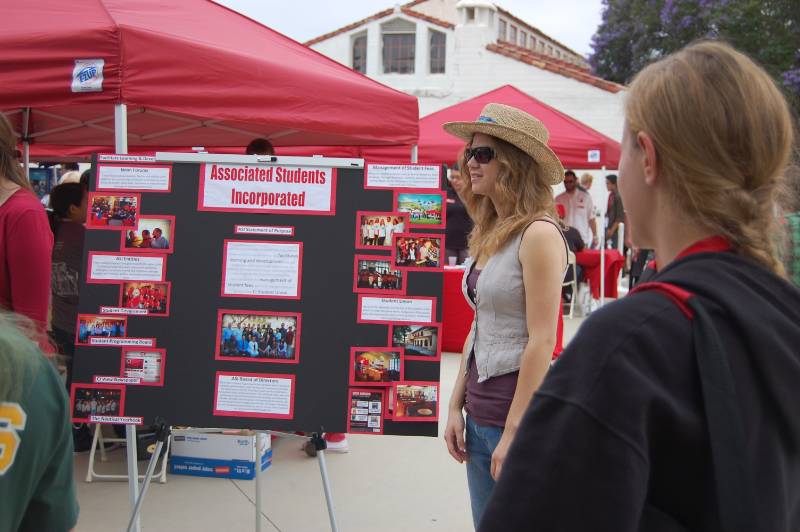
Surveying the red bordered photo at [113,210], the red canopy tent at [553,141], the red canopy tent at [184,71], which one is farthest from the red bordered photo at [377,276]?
the red canopy tent at [553,141]

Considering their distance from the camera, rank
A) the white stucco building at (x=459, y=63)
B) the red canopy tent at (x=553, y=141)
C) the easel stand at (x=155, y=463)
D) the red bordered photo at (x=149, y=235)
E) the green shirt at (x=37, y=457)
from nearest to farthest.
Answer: the green shirt at (x=37, y=457)
the easel stand at (x=155, y=463)
the red bordered photo at (x=149, y=235)
the red canopy tent at (x=553, y=141)
the white stucco building at (x=459, y=63)

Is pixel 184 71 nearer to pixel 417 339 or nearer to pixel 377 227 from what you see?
pixel 377 227

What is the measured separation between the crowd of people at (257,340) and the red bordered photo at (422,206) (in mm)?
634

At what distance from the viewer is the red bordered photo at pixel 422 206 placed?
10.3ft

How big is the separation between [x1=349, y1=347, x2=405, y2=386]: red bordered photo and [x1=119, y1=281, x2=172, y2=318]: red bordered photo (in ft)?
2.59

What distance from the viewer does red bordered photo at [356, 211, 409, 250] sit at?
10.3ft

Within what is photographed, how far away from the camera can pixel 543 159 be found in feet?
8.66

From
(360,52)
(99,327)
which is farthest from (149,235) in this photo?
(360,52)

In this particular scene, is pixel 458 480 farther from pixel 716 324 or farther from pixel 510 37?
pixel 510 37

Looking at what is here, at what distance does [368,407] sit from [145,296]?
0.99 metres

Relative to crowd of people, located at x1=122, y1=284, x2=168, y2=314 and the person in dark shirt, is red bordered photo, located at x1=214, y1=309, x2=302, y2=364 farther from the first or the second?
the person in dark shirt

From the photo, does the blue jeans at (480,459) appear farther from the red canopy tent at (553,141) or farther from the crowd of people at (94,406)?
the red canopy tent at (553,141)

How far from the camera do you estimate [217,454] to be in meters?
4.98

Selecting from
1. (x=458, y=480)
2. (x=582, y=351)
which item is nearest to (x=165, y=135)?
(x=458, y=480)
